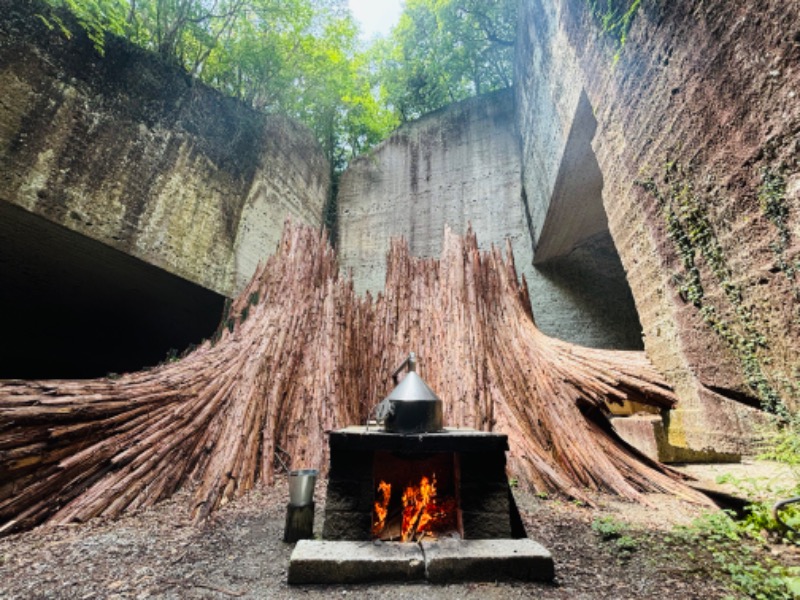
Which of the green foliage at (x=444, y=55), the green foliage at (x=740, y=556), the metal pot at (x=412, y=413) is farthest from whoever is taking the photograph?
the green foliage at (x=444, y=55)

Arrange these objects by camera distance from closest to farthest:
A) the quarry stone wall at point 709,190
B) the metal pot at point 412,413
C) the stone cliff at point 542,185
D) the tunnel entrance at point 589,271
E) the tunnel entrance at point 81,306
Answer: the quarry stone wall at point 709,190 < the stone cliff at point 542,185 < the metal pot at point 412,413 < the tunnel entrance at point 81,306 < the tunnel entrance at point 589,271

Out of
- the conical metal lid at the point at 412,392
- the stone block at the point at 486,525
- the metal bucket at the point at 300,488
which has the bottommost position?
the stone block at the point at 486,525

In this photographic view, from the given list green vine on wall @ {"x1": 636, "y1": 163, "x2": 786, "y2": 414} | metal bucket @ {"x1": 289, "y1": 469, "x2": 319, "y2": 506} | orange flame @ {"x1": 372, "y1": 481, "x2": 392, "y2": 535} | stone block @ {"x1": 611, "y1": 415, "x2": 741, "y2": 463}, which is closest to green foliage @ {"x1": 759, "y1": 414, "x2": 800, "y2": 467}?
green vine on wall @ {"x1": 636, "y1": 163, "x2": 786, "y2": 414}

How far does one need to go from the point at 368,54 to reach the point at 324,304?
11.7m

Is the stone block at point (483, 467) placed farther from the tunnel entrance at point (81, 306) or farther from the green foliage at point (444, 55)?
the green foliage at point (444, 55)

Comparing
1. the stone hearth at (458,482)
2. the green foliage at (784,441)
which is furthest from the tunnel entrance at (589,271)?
the stone hearth at (458,482)

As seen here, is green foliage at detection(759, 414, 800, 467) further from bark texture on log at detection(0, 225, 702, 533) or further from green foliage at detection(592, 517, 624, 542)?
bark texture on log at detection(0, 225, 702, 533)

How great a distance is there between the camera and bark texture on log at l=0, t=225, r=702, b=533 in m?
2.73

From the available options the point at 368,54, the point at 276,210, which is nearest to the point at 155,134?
the point at 276,210

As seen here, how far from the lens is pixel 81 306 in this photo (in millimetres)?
6652

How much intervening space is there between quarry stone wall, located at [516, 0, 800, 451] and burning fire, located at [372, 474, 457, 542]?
1.82 metres

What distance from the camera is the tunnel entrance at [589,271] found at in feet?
20.0

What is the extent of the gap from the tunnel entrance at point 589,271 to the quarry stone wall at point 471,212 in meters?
0.02

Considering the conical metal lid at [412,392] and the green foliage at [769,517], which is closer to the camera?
the green foliage at [769,517]
